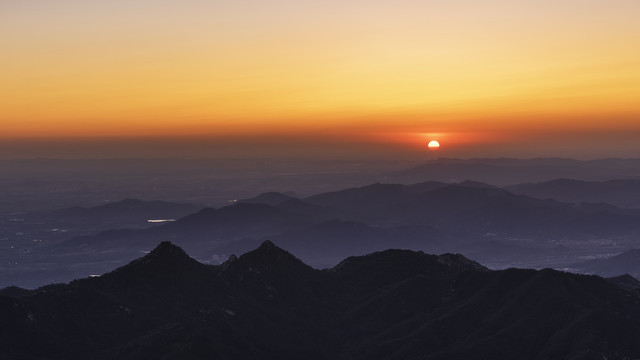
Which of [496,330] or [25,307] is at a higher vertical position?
[25,307]

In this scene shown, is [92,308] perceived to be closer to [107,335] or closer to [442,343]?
[107,335]

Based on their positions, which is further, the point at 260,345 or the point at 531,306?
the point at 531,306

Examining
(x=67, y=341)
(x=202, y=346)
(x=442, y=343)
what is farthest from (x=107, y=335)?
(x=442, y=343)

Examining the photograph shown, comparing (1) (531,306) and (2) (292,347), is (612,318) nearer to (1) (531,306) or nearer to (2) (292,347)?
(1) (531,306)

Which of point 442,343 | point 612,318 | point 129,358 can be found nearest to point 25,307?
point 129,358

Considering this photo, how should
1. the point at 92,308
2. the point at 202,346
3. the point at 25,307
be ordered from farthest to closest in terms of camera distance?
the point at 92,308 → the point at 25,307 → the point at 202,346

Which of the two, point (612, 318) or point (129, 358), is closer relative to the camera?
point (129, 358)

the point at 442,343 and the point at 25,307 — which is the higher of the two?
the point at 25,307

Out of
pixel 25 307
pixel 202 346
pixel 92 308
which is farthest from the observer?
pixel 92 308
